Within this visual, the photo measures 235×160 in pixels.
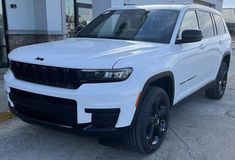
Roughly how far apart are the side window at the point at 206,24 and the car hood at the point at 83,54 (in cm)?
169

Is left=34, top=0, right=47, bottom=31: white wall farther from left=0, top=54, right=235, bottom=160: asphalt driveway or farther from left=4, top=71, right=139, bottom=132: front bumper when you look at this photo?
left=4, top=71, right=139, bottom=132: front bumper

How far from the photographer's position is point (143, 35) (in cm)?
439

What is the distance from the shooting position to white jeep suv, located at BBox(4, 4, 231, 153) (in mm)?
3166

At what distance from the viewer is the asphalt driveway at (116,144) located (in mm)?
3820

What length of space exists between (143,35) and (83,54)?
1.32 metres

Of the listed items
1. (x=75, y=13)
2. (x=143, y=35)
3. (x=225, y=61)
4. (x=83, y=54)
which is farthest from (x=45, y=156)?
(x=75, y=13)

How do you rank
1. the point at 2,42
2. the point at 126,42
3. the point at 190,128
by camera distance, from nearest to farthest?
1. the point at 126,42
2. the point at 190,128
3. the point at 2,42

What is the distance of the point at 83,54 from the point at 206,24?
3.12m

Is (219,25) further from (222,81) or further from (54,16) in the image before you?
(54,16)

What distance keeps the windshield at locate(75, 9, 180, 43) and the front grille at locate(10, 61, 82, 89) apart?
146 cm

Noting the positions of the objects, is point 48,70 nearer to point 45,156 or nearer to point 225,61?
point 45,156

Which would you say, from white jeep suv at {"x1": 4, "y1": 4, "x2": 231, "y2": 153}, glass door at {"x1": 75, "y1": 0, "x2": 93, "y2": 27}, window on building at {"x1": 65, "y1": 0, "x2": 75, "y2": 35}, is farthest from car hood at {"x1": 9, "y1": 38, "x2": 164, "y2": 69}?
glass door at {"x1": 75, "y1": 0, "x2": 93, "y2": 27}

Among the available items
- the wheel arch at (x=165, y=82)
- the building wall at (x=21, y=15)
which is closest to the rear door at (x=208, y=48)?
the wheel arch at (x=165, y=82)

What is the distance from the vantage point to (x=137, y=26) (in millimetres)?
4566
